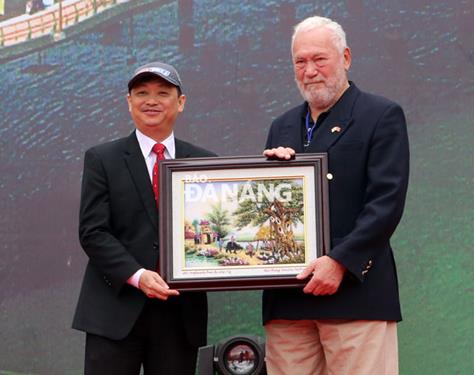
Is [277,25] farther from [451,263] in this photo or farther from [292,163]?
[292,163]

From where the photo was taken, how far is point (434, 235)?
379 centimetres

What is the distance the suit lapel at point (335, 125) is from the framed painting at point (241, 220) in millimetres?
85

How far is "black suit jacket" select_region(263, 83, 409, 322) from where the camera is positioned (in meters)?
2.41

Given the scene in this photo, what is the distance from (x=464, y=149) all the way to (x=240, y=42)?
1.16m

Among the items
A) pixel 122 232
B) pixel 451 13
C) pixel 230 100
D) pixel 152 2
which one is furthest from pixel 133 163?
pixel 451 13

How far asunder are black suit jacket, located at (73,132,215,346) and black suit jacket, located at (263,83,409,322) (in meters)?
0.43

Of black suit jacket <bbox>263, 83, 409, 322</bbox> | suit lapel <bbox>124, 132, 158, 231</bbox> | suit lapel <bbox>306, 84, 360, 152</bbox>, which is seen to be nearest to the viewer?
black suit jacket <bbox>263, 83, 409, 322</bbox>

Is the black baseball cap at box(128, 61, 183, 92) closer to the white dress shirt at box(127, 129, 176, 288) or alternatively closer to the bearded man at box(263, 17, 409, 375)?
the white dress shirt at box(127, 129, 176, 288)

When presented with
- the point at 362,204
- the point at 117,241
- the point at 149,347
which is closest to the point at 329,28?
the point at 362,204

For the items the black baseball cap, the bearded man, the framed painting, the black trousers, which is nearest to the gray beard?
the bearded man

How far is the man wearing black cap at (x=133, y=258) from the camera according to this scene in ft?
8.48

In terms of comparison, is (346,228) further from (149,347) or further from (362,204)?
(149,347)

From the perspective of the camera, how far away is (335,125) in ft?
8.34

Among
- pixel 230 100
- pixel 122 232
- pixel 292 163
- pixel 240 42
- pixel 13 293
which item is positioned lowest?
pixel 13 293
